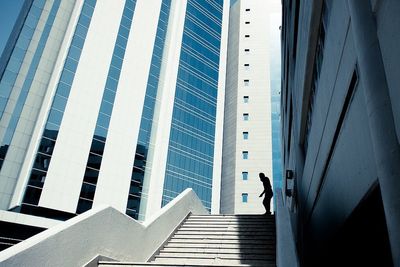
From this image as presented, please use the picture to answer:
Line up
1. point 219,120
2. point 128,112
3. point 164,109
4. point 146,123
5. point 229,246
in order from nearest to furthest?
point 229,246, point 128,112, point 146,123, point 164,109, point 219,120

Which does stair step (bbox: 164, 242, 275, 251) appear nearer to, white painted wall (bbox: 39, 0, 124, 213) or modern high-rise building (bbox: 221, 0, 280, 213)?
white painted wall (bbox: 39, 0, 124, 213)

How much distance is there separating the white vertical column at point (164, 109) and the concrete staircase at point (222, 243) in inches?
1076

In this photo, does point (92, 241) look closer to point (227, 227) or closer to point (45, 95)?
point (227, 227)

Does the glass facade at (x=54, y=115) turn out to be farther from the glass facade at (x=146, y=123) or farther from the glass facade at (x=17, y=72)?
the glass facade at (x=146, y=123)

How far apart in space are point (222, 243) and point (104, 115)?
29418 mm

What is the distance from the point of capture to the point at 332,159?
440cm

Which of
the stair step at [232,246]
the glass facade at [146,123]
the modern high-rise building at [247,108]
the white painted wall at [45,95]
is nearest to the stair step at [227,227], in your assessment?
the stair step at [232,246]

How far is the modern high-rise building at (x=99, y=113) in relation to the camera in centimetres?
2966

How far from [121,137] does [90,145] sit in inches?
139

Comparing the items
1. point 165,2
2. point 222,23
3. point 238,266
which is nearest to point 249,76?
point 222,23

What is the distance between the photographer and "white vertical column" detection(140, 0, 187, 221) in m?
36.8

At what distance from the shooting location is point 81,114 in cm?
3278

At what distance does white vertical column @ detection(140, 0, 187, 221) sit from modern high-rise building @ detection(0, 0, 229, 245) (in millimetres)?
130

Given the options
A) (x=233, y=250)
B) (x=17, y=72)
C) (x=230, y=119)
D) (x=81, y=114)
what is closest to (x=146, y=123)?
(x=81, y=114)
